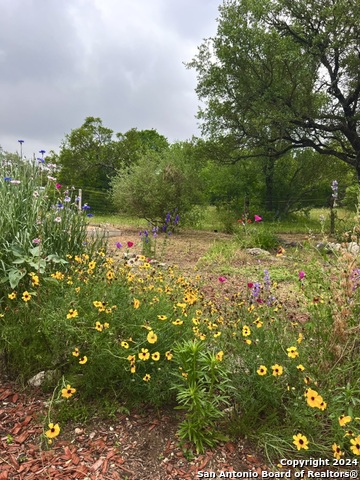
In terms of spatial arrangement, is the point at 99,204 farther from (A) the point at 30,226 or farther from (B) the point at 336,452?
(B) the point at 336,452

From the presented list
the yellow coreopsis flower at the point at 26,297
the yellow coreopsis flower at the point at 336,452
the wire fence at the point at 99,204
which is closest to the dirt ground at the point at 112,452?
the yellow coreopsis flower at the point at 336,452

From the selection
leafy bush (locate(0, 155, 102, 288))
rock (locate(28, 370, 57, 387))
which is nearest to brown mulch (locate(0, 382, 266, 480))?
rock (locate(28, 370, 57, 387))

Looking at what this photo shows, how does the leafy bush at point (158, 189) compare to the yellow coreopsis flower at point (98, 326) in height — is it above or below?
above

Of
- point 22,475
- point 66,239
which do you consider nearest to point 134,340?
point 22,475

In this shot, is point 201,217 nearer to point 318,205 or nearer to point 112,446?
point 318,205

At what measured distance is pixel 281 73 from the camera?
1023 cm

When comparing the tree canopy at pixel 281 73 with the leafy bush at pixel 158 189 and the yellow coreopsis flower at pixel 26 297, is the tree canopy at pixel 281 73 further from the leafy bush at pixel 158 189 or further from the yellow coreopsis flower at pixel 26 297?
the yellow coreopsis flower at pixel 26 297

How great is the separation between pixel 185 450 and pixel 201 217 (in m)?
11.7

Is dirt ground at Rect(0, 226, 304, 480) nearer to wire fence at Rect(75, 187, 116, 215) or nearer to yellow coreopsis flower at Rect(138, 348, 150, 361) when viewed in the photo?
yellow coreopsis flower at Rect(138, 348, 150, 361)

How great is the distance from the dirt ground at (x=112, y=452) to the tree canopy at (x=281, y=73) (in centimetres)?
862

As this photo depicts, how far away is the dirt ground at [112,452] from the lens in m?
1.56

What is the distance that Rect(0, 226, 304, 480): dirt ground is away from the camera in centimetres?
156

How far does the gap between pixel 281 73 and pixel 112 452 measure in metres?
10.6

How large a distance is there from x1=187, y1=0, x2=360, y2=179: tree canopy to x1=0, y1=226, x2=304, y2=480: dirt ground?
8617mm
